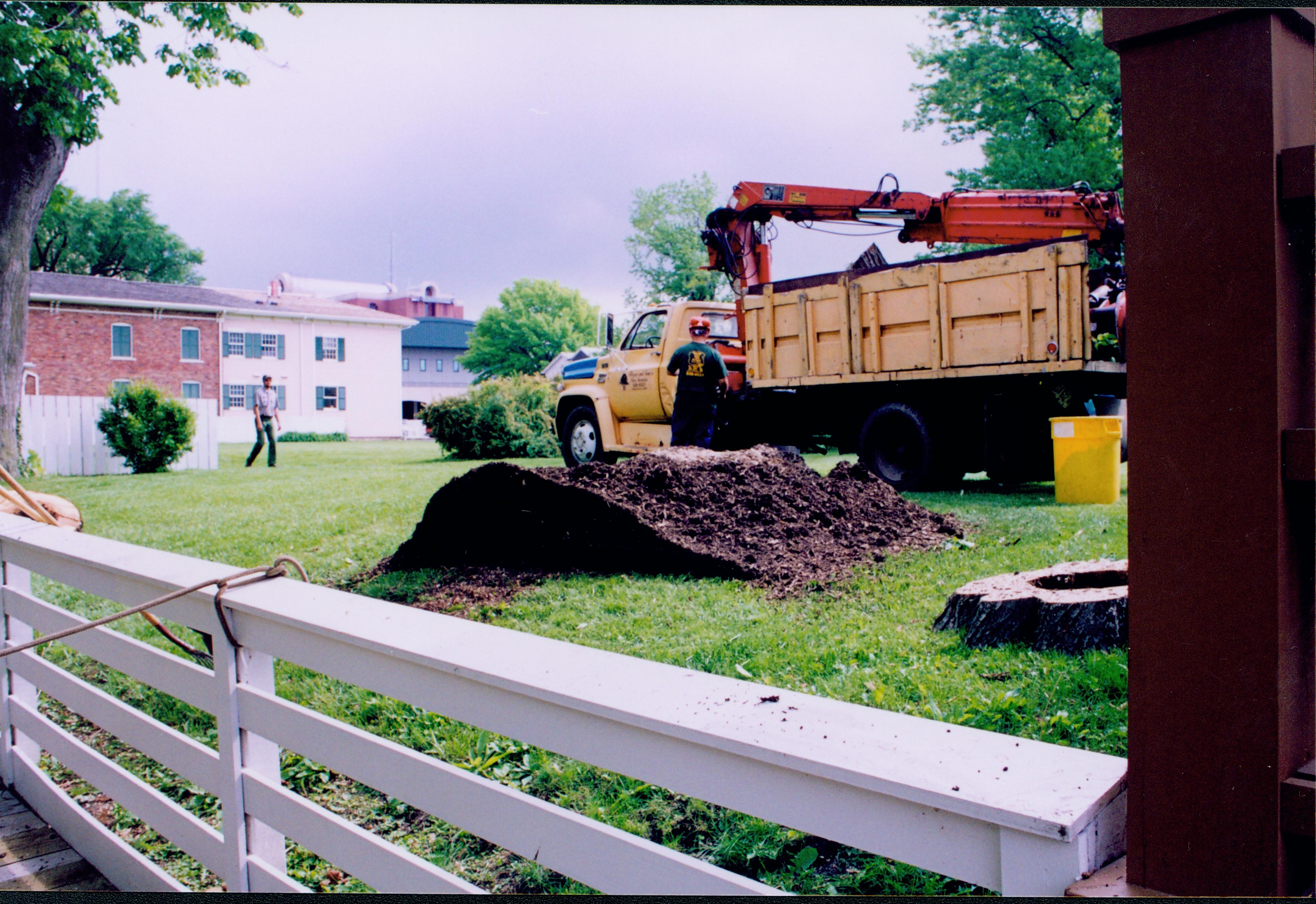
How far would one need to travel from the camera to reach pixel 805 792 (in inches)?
42.2

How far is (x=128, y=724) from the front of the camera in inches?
98.7

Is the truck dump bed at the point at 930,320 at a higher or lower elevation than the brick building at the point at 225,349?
lower

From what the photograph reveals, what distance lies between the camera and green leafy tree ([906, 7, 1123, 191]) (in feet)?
75.7

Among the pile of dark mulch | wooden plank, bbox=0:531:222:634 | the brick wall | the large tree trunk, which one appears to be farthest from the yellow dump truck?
the brick wall

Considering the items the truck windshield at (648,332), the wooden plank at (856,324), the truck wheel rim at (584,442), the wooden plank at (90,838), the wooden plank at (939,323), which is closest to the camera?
the wooden plank at (90,838)

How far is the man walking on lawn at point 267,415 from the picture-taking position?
698 inches

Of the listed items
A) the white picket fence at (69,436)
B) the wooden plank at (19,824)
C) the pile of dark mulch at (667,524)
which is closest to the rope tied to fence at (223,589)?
the wooden plank at (19,824)

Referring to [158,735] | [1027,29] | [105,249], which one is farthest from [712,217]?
[105,249]

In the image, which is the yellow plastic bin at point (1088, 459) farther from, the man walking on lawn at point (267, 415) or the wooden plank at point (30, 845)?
the man walking on lawn at point (267, 415)

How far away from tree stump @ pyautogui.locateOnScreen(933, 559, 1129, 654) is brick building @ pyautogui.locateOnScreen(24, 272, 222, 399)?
3258 centimetres

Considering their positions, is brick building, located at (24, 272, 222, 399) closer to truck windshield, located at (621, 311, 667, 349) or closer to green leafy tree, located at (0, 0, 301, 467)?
green leafy tree, located at (0, 0, 301, 467)

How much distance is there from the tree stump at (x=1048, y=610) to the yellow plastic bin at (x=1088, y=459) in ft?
14.7

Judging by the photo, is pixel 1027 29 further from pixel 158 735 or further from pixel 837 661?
pixel 158 735

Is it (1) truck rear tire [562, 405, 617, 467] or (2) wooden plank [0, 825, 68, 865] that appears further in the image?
(1) truck rear tire [562, 405, 617, 467]
